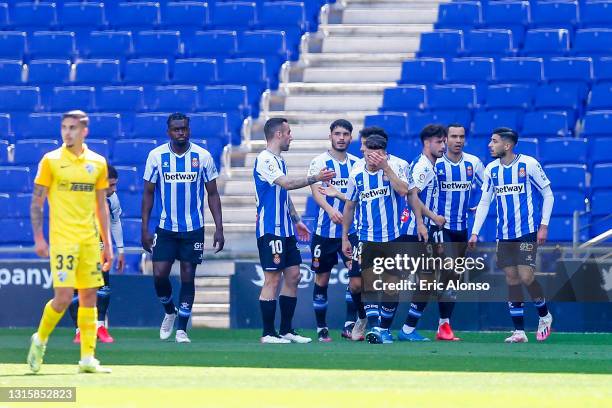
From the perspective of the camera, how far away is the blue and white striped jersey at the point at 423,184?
1327 centimetres

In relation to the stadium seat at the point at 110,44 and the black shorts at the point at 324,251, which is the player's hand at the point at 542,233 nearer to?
the black shorts at the point at 324,251

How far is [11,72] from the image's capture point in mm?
20719

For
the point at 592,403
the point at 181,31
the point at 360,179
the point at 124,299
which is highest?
the point at 181,31

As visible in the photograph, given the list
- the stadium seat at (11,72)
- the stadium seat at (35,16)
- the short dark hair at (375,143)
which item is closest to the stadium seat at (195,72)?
the stadium seat at (11,72)

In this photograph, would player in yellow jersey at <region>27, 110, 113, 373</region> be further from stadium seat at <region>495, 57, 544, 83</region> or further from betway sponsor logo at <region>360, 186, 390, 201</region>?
stadium seat at <region>495, 57, 544, 83</region>

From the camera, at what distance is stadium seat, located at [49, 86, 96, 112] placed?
19.7 meters

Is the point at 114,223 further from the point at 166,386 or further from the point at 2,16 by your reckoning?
the point at 2,16

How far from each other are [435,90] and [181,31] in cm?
480

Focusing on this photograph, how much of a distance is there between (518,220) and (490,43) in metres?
6.78

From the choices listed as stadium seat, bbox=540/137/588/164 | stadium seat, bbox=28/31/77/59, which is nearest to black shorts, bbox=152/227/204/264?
stadium seat, bbox=540/137/588/164

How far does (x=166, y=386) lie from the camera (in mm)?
8734

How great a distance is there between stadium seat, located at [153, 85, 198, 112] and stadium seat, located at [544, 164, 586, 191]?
18.2 ft

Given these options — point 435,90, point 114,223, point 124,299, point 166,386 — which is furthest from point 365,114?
point 166,386

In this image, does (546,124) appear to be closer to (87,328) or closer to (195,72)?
(195,72)
